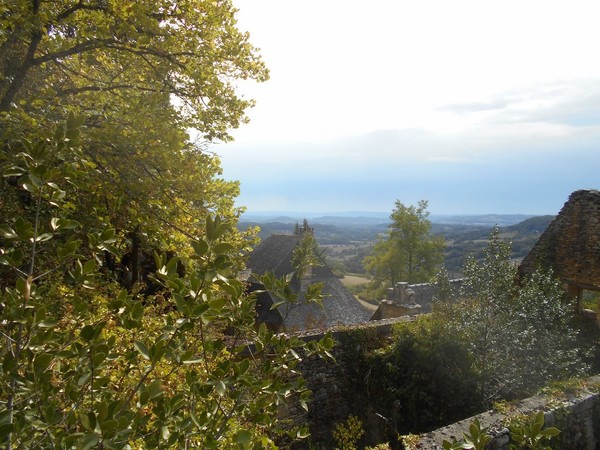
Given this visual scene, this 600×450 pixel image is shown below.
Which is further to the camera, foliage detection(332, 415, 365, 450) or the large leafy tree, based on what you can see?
foliage detection(332, 415, 365, 450)

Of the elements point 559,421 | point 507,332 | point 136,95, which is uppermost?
point 136,95

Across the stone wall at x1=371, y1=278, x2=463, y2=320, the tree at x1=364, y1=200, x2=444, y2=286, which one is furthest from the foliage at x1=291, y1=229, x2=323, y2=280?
the tree at x1=364, y1=200, x2=444, y2=286

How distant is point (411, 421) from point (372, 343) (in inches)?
83.5

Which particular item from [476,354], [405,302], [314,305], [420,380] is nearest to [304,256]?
[476,354]

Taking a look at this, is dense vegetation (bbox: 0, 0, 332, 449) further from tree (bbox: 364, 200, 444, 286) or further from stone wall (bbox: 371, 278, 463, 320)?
tree (bbox: 364, 200, 444, 286)

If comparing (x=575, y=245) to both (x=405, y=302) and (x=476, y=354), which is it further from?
(x=405, y=302)

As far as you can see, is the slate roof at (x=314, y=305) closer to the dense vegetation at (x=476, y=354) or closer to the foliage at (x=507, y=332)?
the dense vegetation at (x=476, y=354)

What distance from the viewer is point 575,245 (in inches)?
453

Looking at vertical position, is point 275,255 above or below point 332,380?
above

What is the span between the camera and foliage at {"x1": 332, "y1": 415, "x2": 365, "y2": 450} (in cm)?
949

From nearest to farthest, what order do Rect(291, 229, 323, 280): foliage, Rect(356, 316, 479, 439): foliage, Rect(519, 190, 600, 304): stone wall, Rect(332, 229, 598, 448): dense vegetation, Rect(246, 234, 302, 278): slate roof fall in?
Rect(291, 229, 323, 280): foliage, Rect(332, 229, 598, 448): dense vegetation, Rect(356, 316, 479, 439): foliage, Rect(519, 190, 600, 304): stone wall, Rect(246, 234, 302, 278): slate roof

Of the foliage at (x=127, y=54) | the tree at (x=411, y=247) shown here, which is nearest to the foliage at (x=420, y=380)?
the foliage at (x=127, y=54)

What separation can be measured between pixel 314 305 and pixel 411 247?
15.4m

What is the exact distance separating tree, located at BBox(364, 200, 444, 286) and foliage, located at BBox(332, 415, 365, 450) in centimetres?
2430
